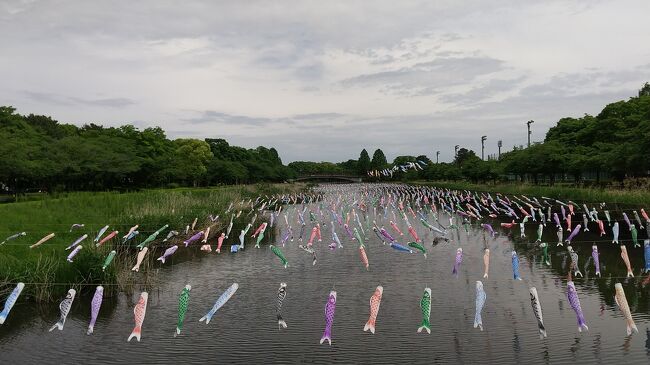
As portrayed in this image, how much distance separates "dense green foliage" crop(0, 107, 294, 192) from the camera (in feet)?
112

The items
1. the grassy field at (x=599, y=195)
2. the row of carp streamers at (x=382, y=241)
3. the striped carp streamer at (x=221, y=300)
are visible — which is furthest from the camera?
the grassy field at (x=599, y=195)

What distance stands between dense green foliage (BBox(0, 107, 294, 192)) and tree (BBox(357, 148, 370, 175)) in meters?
85.0

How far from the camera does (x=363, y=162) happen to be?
552ft

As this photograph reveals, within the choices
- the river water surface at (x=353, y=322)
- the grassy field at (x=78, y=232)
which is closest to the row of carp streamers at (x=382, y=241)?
the grassy field at (x=78, y=232)

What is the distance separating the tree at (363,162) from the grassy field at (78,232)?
130 metres

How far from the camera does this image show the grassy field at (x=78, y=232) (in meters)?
13.7

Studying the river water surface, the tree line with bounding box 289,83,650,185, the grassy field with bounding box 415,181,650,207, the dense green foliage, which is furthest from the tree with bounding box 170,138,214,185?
the river water surface

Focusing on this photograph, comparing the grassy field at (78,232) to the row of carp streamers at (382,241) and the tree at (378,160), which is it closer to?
the row of carp streamers at (382,241)

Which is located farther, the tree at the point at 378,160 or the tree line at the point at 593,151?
the tree at the point at 378,160

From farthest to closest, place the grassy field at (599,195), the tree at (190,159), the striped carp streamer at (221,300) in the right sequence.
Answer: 1. the tree at (190,159)
2. the grassy field at (599,195)
3. the striped carp streamer at (221,300)

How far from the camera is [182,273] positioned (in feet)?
58.9

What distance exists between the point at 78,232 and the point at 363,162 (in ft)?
493

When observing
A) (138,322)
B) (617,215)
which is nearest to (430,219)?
(617,215)

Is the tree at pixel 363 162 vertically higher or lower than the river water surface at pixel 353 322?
higher
